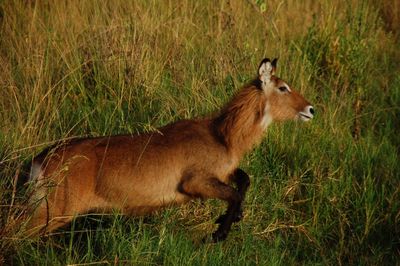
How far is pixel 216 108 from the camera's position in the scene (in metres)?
7.12

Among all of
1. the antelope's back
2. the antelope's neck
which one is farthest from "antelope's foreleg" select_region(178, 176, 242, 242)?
the antelope's neck

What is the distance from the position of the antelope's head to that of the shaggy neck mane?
68 mm

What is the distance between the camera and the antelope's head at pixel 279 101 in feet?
21.0

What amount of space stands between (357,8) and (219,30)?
6.09ft

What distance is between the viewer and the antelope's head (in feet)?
21.0

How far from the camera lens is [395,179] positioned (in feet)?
22.9

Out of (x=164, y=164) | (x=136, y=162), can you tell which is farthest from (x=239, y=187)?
(x=136, y=162)

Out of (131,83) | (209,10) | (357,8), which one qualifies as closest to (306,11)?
(357,8)

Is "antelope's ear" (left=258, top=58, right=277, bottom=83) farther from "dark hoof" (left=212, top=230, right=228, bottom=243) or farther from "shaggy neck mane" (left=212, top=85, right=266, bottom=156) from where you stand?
"dark hoof" (left=212, top=230, right=228, bottom=243)

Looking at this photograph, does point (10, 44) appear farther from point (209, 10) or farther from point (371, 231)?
point (371, 231)

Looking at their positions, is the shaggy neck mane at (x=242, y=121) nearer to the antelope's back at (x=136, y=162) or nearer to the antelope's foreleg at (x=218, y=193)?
the antelope's back at (x=136, y=162)

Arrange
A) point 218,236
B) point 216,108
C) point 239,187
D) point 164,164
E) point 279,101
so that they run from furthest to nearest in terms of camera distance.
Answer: point 216,108 → point 279,101 → point 239,187 → point 164,164 → point 218,236

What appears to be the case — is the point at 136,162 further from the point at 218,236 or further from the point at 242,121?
the point at 242,121

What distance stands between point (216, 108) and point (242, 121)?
885 millimetres
